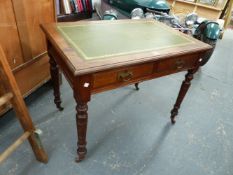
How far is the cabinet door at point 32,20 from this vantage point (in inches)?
45.8

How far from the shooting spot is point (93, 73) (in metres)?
0.81

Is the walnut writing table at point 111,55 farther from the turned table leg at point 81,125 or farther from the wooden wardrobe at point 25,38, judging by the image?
the wooden wardrobe at point 25,38

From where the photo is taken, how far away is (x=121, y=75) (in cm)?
91

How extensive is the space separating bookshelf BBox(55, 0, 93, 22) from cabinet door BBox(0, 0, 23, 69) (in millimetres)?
1936

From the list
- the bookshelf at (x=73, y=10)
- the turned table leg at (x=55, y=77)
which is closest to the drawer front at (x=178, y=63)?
the turned table leg at (x=55, y=77)

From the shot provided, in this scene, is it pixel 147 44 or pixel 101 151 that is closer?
pixel 147 44

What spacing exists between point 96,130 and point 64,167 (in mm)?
354

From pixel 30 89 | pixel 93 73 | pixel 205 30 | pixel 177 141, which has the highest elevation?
pixel 93 73

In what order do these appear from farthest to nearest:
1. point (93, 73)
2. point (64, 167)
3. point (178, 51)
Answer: point (64, 167)
point (178, 51)
point (93, 73)

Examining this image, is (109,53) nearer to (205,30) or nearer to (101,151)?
(101,151)

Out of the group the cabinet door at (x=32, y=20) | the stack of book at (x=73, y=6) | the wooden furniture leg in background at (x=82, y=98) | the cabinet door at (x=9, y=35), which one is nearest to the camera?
the wooden furniture leg in background at (x=82, y=98)

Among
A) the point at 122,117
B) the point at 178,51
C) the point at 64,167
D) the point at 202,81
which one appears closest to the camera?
the point at 178,51

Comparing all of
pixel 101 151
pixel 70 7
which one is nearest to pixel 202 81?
pixel 101 151

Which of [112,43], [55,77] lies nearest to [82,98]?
[112,43]
